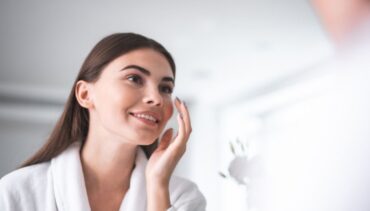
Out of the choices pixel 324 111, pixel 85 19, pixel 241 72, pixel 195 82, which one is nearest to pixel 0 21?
pixel 85 19

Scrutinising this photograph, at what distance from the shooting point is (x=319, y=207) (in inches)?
17.2

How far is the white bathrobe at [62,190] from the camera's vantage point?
0.58 m

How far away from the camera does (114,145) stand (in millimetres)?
644

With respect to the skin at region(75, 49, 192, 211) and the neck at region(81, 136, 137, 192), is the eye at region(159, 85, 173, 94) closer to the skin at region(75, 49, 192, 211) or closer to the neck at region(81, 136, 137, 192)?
the skin at region(75, 49, 192, 211)

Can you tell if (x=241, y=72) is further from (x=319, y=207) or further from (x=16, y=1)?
(x=319, y=207)

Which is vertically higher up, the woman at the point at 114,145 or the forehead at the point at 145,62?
the forehead at the point at 145,62

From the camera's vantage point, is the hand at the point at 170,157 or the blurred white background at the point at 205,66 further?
the blurred white background at the point at 205,66

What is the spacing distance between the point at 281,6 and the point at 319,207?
821 mm

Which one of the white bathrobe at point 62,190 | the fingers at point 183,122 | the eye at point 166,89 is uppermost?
the eye at point 166,89

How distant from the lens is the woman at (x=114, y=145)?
0.59 metres

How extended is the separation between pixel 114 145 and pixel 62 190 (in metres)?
0.11

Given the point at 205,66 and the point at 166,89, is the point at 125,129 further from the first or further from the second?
the point at 205,66

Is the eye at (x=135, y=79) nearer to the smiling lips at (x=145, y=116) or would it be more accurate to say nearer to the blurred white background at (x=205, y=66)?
the smiling lips at (x=145, y=116)

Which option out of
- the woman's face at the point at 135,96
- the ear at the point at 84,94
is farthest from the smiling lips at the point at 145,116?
the ear at the point at 84,94
